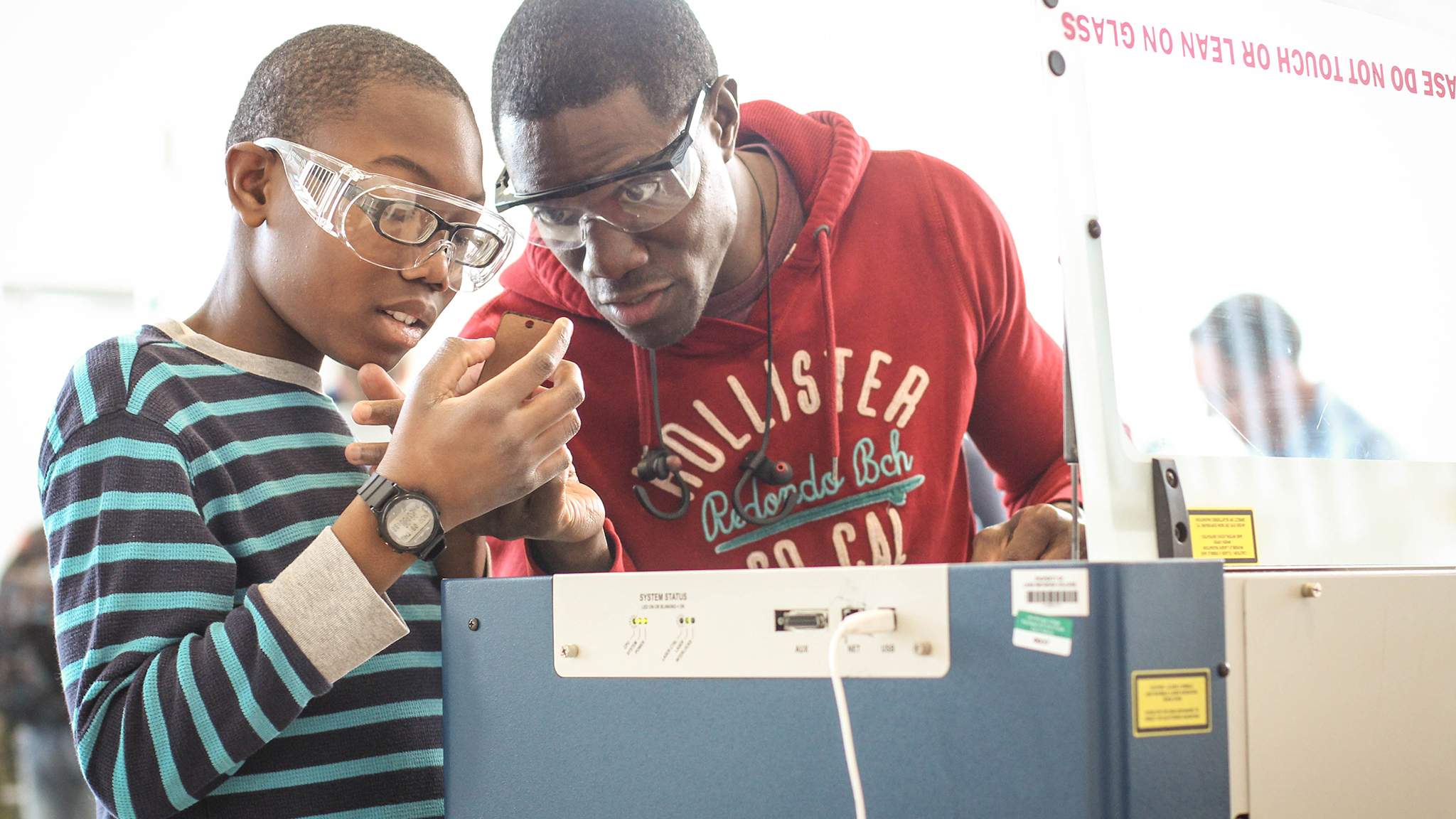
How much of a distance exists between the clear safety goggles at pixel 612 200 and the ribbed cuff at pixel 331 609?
47cm

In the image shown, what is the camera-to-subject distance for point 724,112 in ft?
4.04

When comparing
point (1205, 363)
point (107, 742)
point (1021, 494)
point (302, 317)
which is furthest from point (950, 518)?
point (107, 742)

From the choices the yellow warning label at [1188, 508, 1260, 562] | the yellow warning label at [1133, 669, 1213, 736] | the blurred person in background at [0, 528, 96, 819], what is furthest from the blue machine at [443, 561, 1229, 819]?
the blurred person in background at [0, 528, 96, 819]

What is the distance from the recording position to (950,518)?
1313 mm

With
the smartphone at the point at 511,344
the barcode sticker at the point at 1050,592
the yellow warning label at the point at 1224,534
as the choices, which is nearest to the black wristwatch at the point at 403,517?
the smartphone at the point at 511,344

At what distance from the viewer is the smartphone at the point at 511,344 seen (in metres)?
0.79

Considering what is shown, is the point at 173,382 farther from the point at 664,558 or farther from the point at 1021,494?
the point at 1021,494

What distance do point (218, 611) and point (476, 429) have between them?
0.22 meters

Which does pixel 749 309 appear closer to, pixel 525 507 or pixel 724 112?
pixel 724 112

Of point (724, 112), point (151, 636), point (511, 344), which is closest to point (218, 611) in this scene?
point (151, 636)

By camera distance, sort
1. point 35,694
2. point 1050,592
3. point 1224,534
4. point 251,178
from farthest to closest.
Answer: point 35,694 < point 251,178 < point 1224,534 < point 1050,592

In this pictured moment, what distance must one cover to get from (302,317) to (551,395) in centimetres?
27

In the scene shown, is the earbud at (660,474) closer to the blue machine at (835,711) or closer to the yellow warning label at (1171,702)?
the blue machine at (835,711)

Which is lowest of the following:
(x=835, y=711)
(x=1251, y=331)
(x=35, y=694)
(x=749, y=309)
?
(x=35, y=694)
